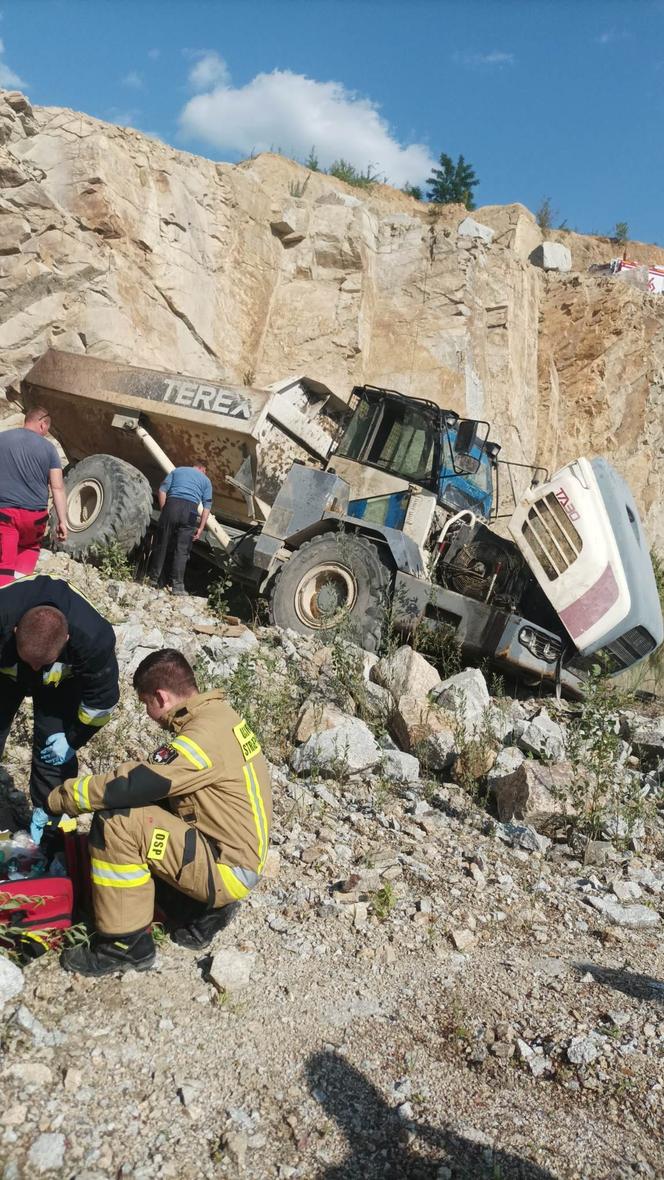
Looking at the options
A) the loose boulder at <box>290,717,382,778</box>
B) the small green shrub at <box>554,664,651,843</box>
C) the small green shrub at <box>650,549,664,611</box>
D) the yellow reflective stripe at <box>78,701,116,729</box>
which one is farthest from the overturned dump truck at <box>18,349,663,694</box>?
the small green shrub at <box>650,549,664,611</box>

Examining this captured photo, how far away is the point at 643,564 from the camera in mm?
6746

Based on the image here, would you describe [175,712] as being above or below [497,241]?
below

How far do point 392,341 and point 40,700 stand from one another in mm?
12084

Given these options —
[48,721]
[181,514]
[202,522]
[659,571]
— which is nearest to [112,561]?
[181,514]

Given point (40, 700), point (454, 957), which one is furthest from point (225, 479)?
point (454, 957)

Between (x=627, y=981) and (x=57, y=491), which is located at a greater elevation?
(x=57, y=491)

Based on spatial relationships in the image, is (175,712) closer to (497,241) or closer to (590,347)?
(590,347)

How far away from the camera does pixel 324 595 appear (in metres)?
6.97

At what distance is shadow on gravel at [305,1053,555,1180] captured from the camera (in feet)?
6.92

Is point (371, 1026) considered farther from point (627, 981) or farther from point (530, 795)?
point (530, 795)

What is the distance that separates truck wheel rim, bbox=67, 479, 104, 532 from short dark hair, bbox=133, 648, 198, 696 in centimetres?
511

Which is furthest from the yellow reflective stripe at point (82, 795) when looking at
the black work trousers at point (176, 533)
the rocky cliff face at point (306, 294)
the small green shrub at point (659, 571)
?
the small green shrub at point (659, 571)

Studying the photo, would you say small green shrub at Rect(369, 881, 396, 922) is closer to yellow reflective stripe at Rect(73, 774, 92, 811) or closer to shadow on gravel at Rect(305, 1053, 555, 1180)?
shadow on gravel at Rect(305, 1053, 555, 1180)

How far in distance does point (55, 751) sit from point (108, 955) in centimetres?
81
